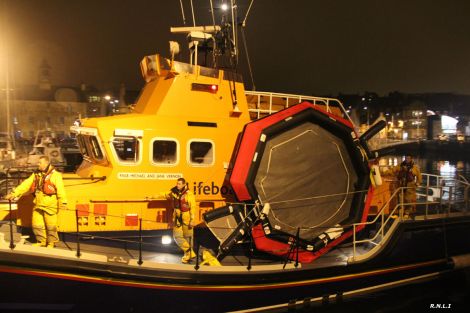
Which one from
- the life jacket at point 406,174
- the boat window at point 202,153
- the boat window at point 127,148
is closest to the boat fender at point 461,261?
the life jacket at point 406,174

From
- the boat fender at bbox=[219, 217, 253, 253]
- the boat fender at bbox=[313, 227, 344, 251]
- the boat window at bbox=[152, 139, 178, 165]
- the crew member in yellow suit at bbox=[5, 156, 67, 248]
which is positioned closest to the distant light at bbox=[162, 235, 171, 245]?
the boat fender at bbox=[219, 217, 253, 253]

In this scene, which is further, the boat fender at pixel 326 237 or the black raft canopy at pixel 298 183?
the boat fender at pixel 326 237

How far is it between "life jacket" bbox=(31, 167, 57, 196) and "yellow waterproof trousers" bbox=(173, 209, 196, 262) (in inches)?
63.5

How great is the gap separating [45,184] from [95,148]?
4.28ft

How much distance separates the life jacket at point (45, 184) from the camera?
4.82m

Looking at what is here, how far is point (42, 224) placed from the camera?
494 cm

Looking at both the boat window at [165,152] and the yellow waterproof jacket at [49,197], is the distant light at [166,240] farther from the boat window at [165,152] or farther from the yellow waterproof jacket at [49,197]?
the yellow waterproof jacket at [49,197]

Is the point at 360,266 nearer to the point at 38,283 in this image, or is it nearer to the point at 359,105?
the point at 38,283

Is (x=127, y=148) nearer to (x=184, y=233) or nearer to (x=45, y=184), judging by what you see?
(x=45, y=184)

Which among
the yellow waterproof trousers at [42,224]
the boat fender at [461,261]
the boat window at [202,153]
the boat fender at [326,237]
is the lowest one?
the boat fender at [461,261]

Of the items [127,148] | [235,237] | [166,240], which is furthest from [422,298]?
[127,148]

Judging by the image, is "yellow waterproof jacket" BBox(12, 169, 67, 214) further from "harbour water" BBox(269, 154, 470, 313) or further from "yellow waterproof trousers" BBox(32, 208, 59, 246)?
"harbour water" BBox(269, 154, 470, 313)

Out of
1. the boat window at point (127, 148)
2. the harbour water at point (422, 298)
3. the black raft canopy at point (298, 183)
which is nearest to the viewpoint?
the black raft canopy at point (298, 183)

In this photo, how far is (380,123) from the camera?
698 cm
